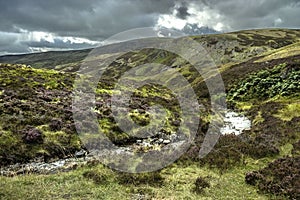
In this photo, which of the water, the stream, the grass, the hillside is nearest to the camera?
the grass

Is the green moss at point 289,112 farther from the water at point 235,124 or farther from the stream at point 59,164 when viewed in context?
the stream at point 59,164

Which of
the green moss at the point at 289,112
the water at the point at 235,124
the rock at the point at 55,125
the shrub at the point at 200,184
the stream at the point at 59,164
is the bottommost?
the stream at the point at 59,164

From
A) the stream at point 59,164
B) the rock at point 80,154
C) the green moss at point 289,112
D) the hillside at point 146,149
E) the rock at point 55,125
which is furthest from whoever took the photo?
the green moss at point 289,112

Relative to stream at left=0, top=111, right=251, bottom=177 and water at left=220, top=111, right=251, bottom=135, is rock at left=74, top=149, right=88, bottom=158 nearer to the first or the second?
stream at left=0, top=111, right=251, bottom=177

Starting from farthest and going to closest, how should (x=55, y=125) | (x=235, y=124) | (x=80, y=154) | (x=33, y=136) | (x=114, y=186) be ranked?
(x=235, y=124)
(x=55, y=125)
(x=33, y=136)
(x=80, y=154)
(x=114, y=186)

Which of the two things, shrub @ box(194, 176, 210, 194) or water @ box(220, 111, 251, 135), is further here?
water @ box(220, 111, 251, 135)

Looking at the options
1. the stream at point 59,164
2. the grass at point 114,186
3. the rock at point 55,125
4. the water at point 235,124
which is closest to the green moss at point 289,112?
the water at point 235,124

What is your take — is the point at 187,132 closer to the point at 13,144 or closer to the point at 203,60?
the point at 13,144

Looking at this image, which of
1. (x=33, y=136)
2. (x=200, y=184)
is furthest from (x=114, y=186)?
(x=33, y=136)

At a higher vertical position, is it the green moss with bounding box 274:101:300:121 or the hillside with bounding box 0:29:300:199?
the green moss with bounding box 274:101:300:121

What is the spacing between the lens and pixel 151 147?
27766 mm

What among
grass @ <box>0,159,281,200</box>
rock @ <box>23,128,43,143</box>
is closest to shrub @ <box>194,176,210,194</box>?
grass @ <box>0,159,281,200</box>

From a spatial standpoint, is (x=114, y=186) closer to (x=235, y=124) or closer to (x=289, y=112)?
(x=235, y=124)

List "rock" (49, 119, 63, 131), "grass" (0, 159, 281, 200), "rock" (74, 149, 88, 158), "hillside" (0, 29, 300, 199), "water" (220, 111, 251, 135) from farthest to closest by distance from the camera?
"water" (220, 111, 251, 135) → "rock" (49, 119, 63, 131) → "rock" (74, 149, 88, 158) → "hillside" (0, 29, 300, 199) → "grass" (0, 159, 281, 200)
